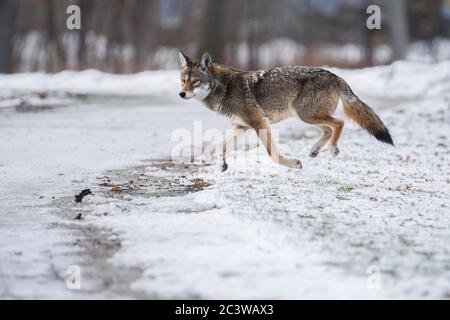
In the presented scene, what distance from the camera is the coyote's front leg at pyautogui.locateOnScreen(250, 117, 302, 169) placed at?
323 inches

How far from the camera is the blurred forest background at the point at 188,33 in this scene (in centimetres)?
2481

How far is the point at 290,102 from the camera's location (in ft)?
28.4

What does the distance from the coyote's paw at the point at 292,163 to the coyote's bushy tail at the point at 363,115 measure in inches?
39.3

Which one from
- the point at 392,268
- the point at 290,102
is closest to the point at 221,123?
the point at 290,102

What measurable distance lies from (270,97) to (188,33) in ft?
92.1

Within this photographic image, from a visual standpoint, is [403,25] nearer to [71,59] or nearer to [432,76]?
[432,76]

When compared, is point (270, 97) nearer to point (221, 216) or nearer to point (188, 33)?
point (221, 216)

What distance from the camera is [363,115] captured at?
8516 mm
